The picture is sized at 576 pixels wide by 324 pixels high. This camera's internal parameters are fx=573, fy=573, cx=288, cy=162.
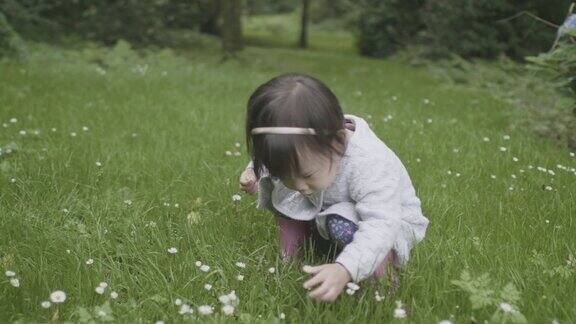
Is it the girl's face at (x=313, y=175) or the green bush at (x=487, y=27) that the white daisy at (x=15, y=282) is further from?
the green bush at (x=487, y=27)

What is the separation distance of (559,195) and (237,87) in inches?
225

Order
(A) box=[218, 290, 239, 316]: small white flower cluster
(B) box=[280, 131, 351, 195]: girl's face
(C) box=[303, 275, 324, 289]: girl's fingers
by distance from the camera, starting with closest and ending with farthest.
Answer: (C) box=[303, 275, 324, 289]: girl's fingers → (A) box=[218, 290, 239, 316]: small white flower cluster → (B) box=[280, 131, 351, 195]: girl's face

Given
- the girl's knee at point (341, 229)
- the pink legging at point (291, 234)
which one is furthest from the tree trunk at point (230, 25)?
the girl's knee at point (341, 229)

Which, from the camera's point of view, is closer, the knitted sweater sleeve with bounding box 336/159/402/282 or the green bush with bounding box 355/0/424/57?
the knitted sweater sleeve with bounding box 336/159/402/282

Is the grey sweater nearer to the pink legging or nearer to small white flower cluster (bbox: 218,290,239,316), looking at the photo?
the pink legging

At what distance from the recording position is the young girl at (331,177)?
2.14 m

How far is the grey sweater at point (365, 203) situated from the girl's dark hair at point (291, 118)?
0.22 meters

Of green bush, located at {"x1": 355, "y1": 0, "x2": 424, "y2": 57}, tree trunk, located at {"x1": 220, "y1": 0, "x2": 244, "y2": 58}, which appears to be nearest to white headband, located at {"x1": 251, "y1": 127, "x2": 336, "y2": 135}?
tree trunk, located at {"x1": 220, "y1": 0, "x2": 244, "y2": 58}

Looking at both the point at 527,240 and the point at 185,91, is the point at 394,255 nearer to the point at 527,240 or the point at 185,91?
the point at 527,240

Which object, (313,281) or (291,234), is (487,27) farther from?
(313,281)

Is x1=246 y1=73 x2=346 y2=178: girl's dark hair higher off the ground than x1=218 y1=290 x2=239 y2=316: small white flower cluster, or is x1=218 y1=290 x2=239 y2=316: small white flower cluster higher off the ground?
x1=246 y1=73 x2=346 y2=178: girl's dark hair

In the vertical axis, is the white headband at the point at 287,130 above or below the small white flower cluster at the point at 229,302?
above

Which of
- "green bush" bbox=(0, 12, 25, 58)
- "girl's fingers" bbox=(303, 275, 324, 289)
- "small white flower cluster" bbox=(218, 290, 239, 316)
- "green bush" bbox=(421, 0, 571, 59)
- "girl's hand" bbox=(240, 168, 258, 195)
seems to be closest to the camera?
"girl's fingers" bbox=(303, 275, 324, 289)

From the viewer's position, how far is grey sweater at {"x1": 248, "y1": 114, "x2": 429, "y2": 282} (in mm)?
2176
